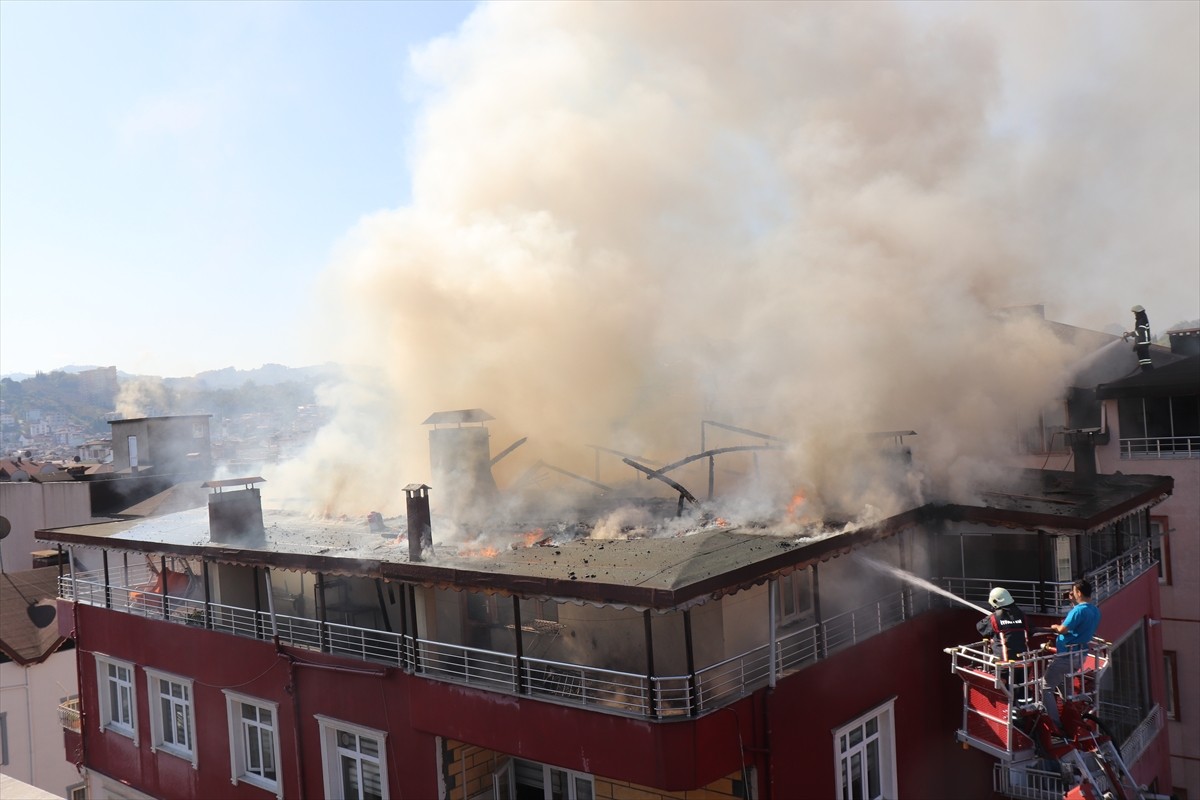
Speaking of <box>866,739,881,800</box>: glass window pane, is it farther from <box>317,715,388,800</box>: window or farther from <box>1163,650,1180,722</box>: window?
<box>1163,650,1180,722</box>: window

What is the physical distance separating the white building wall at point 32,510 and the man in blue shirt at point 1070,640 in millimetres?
32066

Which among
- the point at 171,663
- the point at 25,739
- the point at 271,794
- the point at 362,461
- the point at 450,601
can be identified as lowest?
the point at 25,739

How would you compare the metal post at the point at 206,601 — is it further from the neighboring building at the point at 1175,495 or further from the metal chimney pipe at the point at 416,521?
the neighboring building at the point at 1175,495

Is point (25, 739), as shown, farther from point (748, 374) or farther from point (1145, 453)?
point (1145, 453)

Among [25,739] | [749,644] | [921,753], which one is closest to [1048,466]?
[921,753]

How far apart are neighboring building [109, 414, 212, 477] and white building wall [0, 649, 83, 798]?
10.3 m

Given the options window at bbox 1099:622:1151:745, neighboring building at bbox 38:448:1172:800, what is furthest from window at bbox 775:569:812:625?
window at bbox 1099:622:1151:745

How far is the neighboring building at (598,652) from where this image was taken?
9.93 meters

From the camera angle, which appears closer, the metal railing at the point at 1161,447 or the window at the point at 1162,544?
the metal railing at the point at 1161,447

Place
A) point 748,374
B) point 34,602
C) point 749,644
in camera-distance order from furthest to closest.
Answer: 1. point 34,602
2. point 748,374
3. point 749,644

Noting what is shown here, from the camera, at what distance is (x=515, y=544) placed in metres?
12.7

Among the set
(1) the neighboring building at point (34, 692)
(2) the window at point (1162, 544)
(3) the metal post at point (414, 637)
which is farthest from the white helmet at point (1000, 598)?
(1) the neighboring building at point (34, 692)

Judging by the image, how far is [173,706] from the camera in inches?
621

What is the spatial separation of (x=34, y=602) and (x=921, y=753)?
24227 mm
